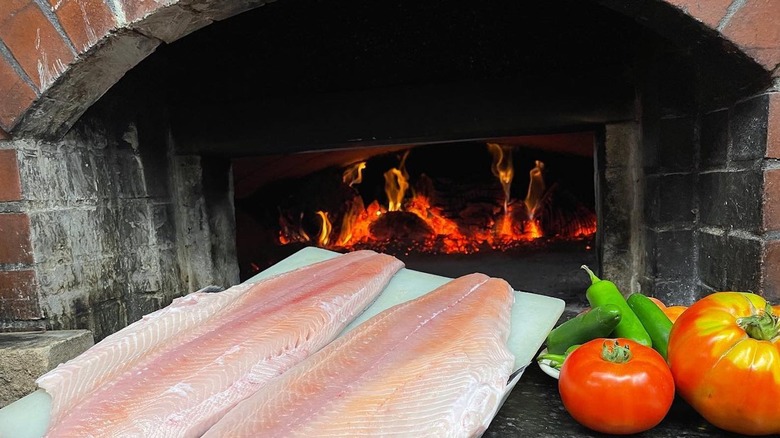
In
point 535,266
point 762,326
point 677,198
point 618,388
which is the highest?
point 677,198

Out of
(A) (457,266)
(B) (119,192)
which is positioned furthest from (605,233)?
(B) (119,192)

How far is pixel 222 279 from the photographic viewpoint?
9.57 feet

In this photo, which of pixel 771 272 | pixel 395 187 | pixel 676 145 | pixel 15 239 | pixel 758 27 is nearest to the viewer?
pixel 758 27

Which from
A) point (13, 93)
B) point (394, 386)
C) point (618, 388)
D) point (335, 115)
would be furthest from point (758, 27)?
point (13, 93)

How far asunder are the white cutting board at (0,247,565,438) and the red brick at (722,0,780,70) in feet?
3.18

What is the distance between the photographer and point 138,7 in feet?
5.04

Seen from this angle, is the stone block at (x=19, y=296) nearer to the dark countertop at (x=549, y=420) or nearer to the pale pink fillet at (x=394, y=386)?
the pale pink fillet at (x=394, y=386)

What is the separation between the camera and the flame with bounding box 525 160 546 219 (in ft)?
11.8

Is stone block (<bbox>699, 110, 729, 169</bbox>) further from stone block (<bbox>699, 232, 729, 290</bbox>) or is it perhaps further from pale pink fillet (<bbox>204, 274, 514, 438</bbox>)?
pale pink fillet (<bbox>204, 274, 514, 438</bbox>)

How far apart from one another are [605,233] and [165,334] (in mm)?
2070

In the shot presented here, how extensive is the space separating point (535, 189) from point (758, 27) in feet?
7.42

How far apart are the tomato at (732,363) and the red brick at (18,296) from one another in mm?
2082

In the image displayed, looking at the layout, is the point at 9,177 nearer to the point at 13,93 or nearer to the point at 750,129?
the point at 13,93

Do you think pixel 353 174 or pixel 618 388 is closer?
pixel 618 388
